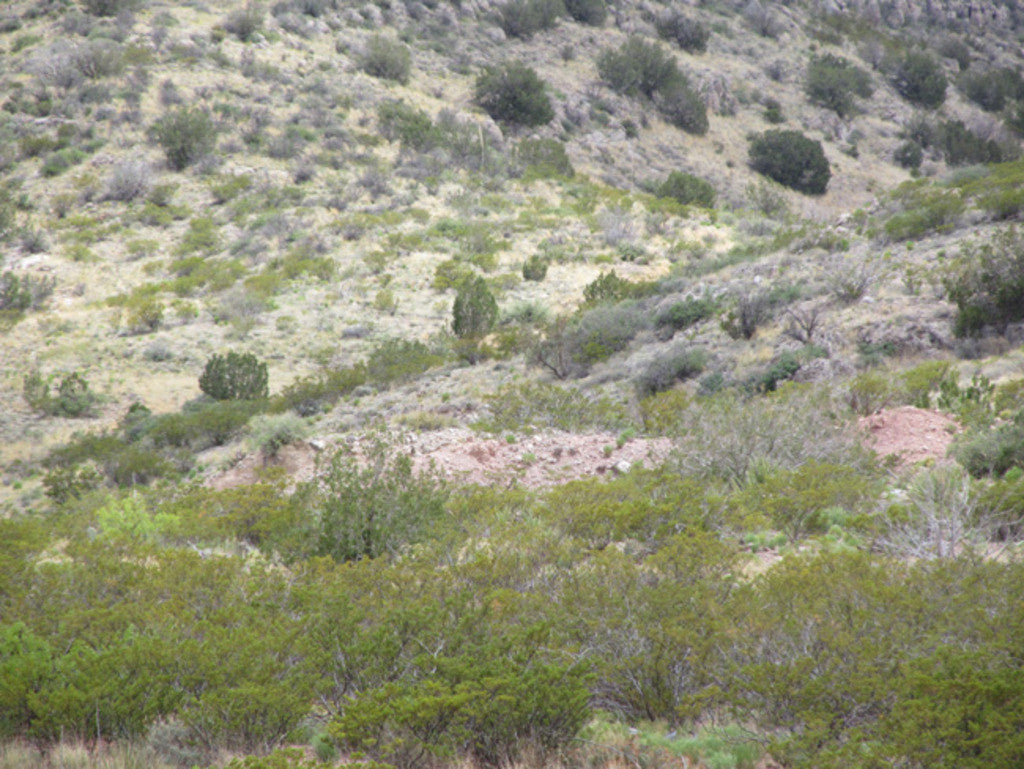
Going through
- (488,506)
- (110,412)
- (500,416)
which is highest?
(488,506)

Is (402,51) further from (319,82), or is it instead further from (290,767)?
(290,767)

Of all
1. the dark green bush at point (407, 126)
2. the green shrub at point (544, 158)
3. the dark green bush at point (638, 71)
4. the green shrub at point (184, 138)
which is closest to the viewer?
the green shrub at point (184, 138)

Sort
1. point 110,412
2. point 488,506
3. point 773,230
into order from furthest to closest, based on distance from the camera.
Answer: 1. point 773,230
2. point 110,412
3. point 488,506

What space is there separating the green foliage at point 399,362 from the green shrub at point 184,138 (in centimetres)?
1678

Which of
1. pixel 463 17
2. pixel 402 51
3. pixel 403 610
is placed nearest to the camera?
pixel 403 610

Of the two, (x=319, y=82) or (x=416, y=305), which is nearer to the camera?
(x=416, y=305)

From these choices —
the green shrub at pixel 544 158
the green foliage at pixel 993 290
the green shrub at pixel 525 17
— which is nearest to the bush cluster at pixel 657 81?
the green shrub at pixel 525 17

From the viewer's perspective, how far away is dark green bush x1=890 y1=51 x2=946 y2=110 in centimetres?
4381

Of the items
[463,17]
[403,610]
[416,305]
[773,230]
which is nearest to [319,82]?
[463,17]

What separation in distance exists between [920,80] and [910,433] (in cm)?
4787

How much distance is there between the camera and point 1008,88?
1750 inches

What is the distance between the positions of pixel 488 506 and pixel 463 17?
4406 cm

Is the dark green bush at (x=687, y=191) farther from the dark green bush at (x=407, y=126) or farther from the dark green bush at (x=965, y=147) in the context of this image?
the dark green bush at (x=965, y=147)

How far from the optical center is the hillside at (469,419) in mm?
3484
